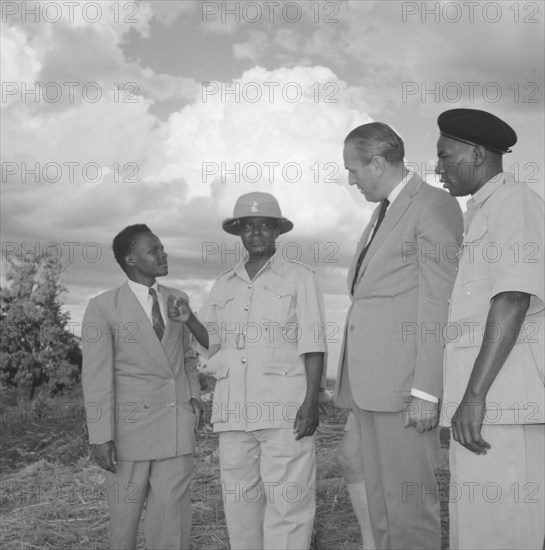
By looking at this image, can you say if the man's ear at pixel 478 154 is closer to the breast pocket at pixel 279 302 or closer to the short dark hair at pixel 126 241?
the breast pocket at pixel 279 302

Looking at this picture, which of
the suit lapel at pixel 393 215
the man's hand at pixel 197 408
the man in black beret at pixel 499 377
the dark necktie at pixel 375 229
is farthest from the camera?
the man's hand at pixel 197 408

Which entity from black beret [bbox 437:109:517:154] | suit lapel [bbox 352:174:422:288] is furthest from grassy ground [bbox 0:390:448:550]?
black beret [bbox 437:109:517:154]

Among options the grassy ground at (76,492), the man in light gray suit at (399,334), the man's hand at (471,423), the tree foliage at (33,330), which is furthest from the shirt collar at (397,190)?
the tree foliage at (33,330)

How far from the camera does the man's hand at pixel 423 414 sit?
310cm

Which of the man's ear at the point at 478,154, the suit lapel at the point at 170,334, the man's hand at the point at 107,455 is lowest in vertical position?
the man's hand at the point at 107,455

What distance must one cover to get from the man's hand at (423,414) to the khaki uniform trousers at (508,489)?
0.41m

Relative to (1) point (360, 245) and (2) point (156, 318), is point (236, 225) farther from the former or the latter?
(1) point (360, 245)

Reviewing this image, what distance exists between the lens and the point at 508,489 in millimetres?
2641

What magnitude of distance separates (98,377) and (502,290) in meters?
2.26

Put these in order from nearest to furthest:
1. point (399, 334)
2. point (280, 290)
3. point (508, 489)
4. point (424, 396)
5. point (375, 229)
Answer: point (508, 489), point (424, 396), point (399, 334), point (375, 229), point (280, 290)

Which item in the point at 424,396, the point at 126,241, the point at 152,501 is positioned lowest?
the point at 152,501

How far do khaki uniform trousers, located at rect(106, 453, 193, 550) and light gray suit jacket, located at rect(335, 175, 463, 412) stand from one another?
4.10 ft

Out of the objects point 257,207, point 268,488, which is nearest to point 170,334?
point 257,207

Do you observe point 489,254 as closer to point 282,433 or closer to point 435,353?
point 435,353
